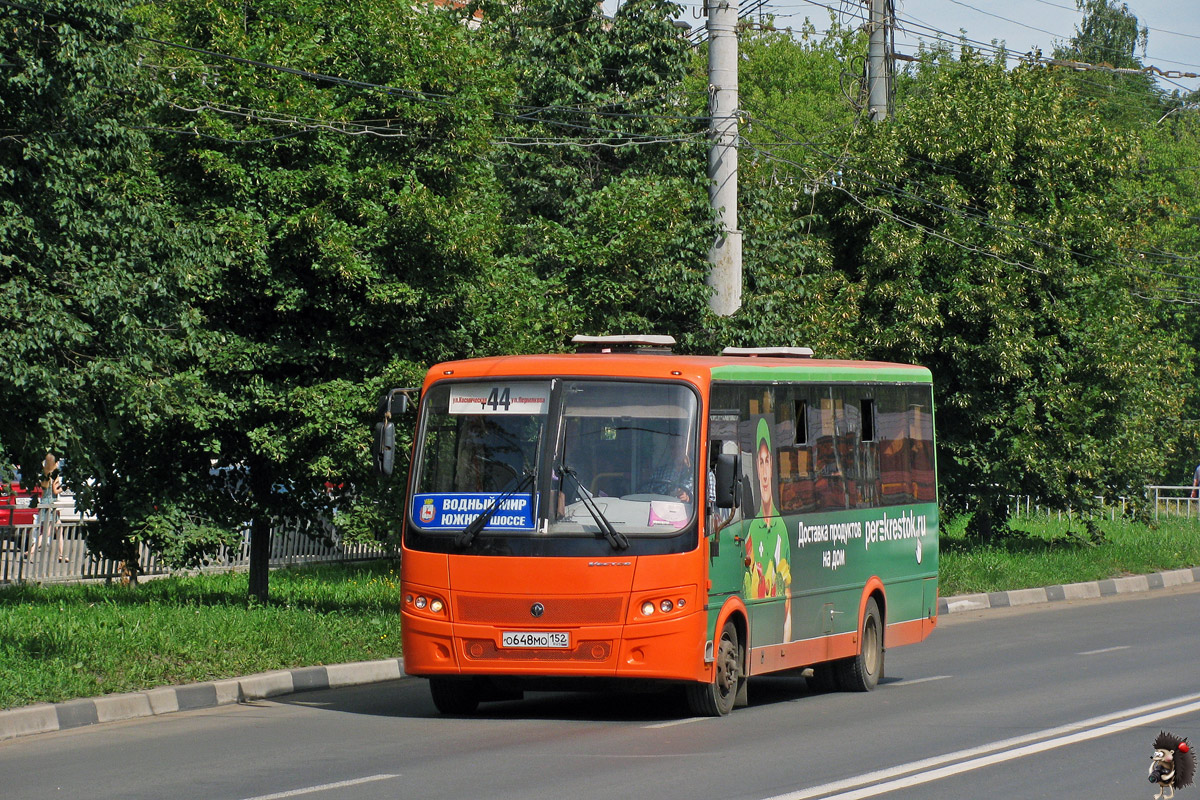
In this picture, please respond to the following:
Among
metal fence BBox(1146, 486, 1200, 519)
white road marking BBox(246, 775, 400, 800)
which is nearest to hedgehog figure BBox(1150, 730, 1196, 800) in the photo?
white road marking BBox(246, 775, 400, 800)

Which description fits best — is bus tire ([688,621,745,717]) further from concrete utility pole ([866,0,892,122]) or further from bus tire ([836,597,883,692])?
concrete utility pole ([866,0,892,122])

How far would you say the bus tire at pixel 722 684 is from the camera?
1188cm

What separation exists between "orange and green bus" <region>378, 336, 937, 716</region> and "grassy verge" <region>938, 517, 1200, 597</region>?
11.0 metres

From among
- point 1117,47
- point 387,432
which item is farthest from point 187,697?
point 1117,47

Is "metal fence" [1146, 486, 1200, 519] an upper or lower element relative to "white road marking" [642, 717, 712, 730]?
upper

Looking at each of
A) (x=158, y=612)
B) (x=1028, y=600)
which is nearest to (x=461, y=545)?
(x=158, y=612)

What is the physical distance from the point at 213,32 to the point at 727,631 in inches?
324

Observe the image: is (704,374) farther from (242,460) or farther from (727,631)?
(242,460)

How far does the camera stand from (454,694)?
12312 millimetres

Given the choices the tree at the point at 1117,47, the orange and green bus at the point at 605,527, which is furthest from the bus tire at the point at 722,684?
the tree at the point at 1117,47

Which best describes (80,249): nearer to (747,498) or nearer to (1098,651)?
(747,498)

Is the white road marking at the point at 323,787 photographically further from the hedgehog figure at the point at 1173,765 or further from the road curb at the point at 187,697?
the hedgehog figure at the point at 1173,765

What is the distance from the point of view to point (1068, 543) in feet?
95.2

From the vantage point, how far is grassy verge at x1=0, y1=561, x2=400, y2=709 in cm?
1208
